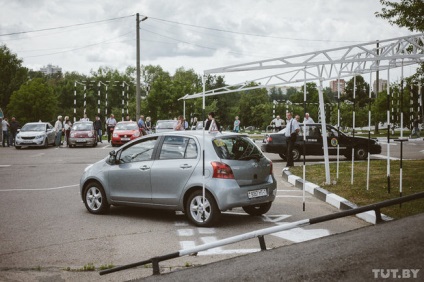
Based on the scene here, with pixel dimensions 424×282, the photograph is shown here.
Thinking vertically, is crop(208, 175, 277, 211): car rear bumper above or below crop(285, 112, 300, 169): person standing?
below

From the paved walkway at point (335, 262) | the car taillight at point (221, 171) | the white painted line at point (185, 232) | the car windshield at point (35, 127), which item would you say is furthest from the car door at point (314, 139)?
the car windshield at point (35, 127)

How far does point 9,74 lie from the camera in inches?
3420

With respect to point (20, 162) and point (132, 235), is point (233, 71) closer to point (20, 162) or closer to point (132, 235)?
point (132, 235)

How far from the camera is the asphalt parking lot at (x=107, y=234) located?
6543mm

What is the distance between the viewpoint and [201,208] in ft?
28.7

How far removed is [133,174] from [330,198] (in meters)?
4.27

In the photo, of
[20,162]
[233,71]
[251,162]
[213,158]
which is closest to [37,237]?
[213,158]

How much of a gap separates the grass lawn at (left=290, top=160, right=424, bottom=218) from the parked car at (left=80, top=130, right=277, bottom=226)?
2249mm

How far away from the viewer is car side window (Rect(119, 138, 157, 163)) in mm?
9617

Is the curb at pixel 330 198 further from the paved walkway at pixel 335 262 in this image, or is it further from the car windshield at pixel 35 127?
the car windshield at pixel 35 127

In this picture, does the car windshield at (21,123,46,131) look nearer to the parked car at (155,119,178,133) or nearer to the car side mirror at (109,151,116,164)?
the parked car at (155,119,178,133)

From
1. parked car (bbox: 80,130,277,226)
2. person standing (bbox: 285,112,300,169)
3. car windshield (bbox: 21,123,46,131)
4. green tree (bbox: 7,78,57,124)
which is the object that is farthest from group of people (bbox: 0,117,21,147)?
green tree (bbox: 7,78,57,124)

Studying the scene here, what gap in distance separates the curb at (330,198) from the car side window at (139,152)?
3.84 m

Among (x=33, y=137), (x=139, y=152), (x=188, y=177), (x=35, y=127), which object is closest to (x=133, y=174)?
(x=139, y=152)
